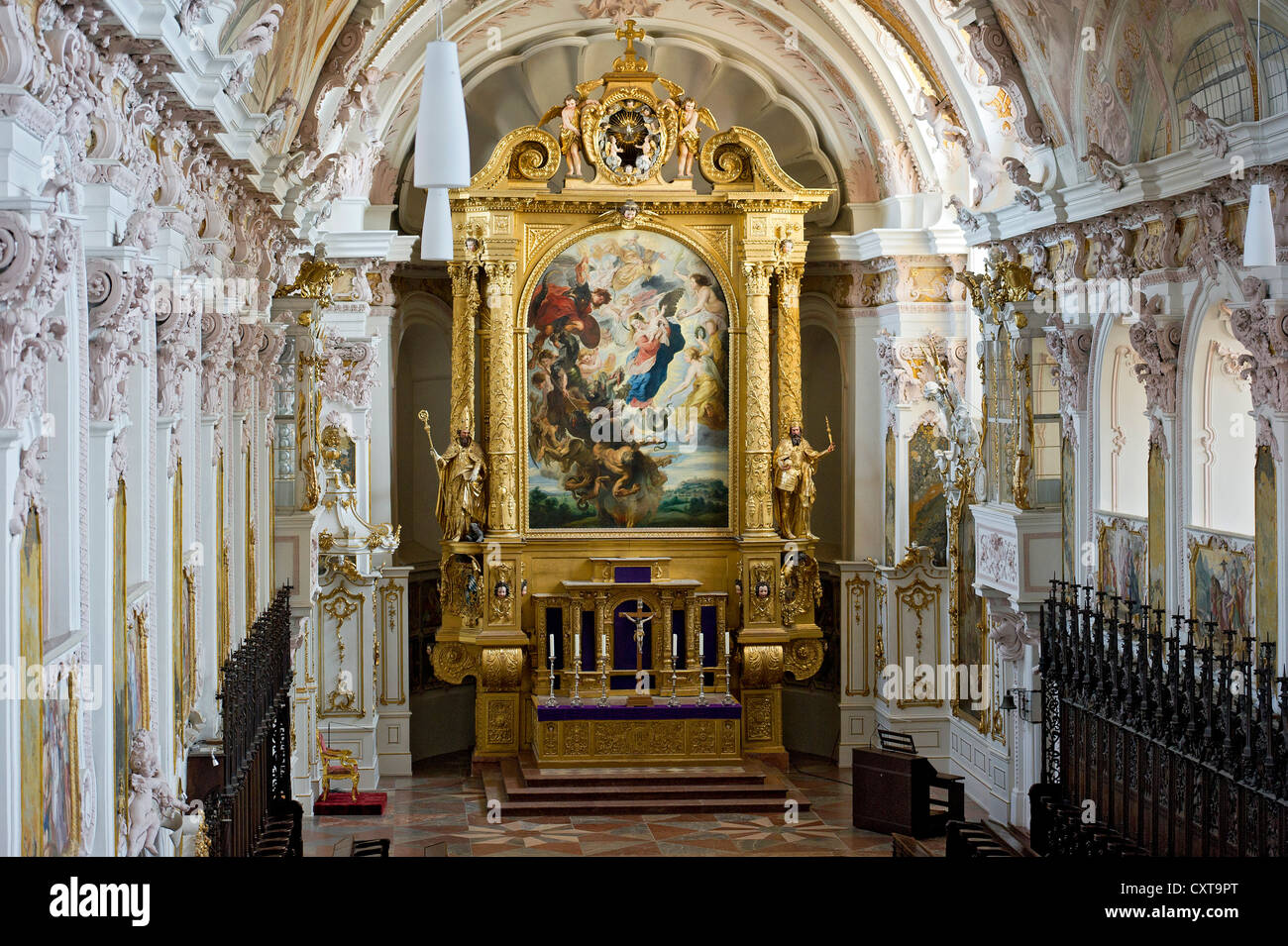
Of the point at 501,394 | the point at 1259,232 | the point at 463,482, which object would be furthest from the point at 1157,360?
the point at 463,482

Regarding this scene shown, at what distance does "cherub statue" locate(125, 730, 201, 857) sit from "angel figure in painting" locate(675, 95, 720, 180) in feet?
44.9

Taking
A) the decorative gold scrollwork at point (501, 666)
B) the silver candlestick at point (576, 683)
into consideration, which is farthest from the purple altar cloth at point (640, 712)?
the decorative gold scrollwork at point (501, 666)

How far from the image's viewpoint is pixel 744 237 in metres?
20.4

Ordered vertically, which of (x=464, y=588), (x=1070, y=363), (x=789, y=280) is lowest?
(x=464, y=588)

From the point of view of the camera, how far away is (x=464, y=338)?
2022 centimetres

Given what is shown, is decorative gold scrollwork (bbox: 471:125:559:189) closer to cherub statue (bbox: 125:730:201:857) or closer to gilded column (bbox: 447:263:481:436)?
gilded column (bbox: 447:263:481:436)

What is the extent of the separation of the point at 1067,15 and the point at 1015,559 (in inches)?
197

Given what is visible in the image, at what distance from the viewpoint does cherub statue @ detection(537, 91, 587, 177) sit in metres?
20.1

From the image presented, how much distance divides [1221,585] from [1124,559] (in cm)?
200

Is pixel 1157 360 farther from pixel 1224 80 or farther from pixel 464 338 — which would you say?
pixel 464 338

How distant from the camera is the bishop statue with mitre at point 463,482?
20.1 metres

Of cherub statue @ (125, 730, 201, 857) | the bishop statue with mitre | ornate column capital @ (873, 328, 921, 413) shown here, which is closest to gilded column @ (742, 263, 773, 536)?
ornate column capital @ (873, 328, 921, 413)
